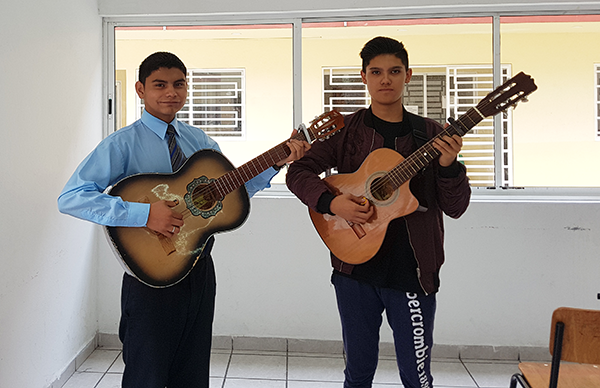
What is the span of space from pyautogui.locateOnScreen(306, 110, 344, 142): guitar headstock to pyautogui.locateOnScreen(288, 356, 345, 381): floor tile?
1.66 m

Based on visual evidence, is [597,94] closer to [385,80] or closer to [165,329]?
[385,80]

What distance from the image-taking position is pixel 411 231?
1621mm

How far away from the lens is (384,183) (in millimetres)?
1658

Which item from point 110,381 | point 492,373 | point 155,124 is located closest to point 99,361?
point 110,381

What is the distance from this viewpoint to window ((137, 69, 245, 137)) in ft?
10.6

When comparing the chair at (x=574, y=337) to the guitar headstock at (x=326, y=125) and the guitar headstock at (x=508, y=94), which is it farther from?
the guitar headstock at (x=326, y=125)

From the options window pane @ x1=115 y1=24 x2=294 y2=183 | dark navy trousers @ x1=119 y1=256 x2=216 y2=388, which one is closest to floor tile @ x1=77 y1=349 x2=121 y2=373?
dark navy trousers @ x1=119 y1=256 x2=216 y2=388

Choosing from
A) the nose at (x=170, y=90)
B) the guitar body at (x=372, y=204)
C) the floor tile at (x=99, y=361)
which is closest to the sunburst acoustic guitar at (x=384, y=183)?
the guitar body at (x=372, y=204)

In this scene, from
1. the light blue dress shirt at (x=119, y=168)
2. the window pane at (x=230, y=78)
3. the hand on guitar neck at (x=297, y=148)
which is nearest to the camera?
the light blue dress shirt at (x=119, y=168)

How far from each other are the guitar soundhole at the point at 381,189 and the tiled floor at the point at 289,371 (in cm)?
146

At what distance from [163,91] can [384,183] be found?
850 millimetres

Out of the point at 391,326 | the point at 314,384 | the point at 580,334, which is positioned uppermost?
the point at 580,334

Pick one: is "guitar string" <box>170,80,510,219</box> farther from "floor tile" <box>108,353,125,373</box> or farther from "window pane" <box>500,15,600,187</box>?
"window pane" <box>500,15,600,187</box>

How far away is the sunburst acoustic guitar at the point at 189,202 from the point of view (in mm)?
1572
